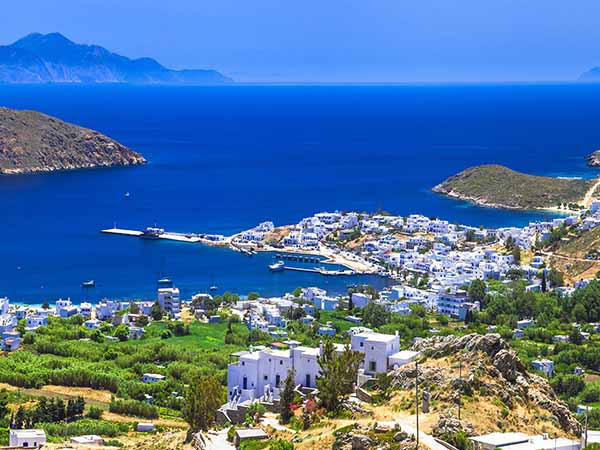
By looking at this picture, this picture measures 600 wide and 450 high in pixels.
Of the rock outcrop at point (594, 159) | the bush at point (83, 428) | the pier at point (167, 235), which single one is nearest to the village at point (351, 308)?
the bush at point (83, 428)

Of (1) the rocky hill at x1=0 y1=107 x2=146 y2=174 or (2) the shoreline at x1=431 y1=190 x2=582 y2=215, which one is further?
(1) the rocky hill at x1=0 y1=107 x2=146 y2=174

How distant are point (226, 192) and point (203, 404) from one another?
248 feet

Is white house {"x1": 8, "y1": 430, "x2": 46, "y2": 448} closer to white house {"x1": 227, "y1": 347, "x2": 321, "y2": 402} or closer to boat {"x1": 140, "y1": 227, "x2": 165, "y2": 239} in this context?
white house {"x1": 227, "y1": 347, "x2": 321, "y2": 402}

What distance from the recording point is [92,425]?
110 ft

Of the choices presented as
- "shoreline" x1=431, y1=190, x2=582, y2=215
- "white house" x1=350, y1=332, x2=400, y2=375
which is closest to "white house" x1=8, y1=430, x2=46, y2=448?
"white house" x1=350, y1=332, x2=400, y2=375

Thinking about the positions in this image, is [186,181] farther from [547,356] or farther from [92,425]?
[92,425]

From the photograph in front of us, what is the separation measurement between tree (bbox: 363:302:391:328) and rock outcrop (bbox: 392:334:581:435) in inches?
971

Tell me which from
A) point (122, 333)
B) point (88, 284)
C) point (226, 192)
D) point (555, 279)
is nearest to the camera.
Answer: point (122, 333)

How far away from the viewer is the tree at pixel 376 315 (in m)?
53.5

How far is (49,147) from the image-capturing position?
12281 centimetres

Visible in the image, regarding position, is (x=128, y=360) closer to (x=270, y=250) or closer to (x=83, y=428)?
(x=83, y=428)

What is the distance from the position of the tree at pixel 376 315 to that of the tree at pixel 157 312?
1007 centimetres

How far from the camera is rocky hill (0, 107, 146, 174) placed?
119m

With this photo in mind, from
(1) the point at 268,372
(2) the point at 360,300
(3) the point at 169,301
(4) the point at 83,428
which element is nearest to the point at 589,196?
(2) the point at 360,300
